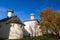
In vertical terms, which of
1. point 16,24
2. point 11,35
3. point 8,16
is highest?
point 8,16

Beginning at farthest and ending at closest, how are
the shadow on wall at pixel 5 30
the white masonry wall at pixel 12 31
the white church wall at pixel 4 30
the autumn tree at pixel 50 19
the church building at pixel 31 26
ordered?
the church building at pixel 31 26 < the autumn tree at pixel 50 19 < the white church wall at pixel 4 30 < the shadow on wall at pixel 5 30 < the white masonry wall at pixel 12 31

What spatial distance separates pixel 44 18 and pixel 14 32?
14048mm

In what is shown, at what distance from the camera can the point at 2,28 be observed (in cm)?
4981

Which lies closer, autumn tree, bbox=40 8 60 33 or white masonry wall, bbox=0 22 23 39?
white masonry wall, bbox=0 22 23 39

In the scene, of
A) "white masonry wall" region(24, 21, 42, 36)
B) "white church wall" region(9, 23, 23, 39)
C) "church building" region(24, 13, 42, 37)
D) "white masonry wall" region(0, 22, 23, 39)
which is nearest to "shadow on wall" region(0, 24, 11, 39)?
"white masonry wall" region(0, 22, 23, 39)

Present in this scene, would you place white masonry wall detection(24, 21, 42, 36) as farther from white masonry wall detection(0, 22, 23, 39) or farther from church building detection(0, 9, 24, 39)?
white masonry wall detection(0, 22, 23, 39)

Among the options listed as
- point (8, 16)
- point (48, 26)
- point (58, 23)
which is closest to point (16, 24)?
point (8, 16)

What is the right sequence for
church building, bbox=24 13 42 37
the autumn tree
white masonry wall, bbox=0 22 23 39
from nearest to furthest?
white masonry wall, bbox=0 22 23 39
the autumn tree
church building, bbox=24 13 42 37

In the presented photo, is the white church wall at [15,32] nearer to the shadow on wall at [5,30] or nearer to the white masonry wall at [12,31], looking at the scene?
the white masonry wall at [12,31]

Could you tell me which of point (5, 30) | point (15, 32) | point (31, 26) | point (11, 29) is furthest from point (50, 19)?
point (5, 30)

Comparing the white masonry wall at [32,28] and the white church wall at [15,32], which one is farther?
the white masonry wall at [32,28]

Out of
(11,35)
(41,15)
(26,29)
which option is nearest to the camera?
(11,35)

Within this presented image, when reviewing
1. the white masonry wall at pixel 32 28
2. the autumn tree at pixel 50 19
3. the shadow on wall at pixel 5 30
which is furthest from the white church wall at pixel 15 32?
the white masonry wall at pixel 32 28

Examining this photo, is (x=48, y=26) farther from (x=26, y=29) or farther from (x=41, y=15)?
(x=26, y=29)
